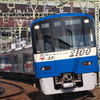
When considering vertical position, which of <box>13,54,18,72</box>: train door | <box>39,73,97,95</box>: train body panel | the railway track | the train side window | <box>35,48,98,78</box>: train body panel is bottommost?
the railway track

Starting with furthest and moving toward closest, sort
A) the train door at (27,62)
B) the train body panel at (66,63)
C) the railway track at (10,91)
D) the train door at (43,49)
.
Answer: the train door at (27,62) → the railway track at (10,91) → the train door at (43,49) → the train body panel at (66,63)

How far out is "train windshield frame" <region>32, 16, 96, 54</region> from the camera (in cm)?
1009

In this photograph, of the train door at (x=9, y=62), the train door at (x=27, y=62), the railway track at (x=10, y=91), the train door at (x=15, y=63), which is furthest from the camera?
the train door at (x=9, y=62)

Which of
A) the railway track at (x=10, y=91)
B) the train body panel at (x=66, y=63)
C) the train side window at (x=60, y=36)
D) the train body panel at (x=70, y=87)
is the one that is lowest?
the railway track at (x=10, y=91)

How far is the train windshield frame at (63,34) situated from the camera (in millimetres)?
10086

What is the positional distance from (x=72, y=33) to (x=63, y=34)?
31 centimetres

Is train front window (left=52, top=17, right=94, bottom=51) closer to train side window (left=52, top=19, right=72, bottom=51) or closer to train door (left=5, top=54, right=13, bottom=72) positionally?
train side window (left=52, top=19, right=72, bottom=51)

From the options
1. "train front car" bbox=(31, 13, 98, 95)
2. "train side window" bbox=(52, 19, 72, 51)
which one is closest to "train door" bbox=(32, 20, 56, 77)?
"train front car" bbox=(31, 13, 98, 95)

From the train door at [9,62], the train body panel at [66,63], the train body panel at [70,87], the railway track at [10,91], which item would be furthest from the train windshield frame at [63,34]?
the train door at [9,62]

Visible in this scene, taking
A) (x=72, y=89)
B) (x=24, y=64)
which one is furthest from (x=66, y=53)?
(x=24, y=64)

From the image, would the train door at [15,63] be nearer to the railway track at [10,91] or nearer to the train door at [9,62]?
the train door at [9,62]

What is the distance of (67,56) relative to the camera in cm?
999

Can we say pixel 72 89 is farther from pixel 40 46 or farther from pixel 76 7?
pixel 76 7

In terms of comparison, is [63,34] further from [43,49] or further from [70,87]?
[70,87]
